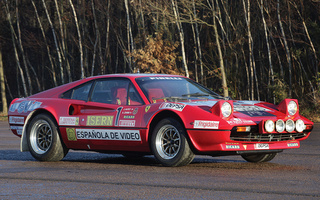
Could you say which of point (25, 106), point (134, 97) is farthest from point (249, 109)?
point (25, 106)

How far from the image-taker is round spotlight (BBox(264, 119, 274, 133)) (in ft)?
24.7

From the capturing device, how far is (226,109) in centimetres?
750

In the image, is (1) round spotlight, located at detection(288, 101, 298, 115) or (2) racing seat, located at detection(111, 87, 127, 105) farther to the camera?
(2) racing seat, located at detection(111, 87, 127, 105)

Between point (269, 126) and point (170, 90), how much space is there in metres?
1.66

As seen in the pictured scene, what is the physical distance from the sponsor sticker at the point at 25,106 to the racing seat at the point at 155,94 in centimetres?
205

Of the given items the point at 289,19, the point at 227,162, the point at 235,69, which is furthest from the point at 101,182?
the point at 235,69

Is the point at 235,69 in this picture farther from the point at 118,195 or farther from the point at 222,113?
the point at 118,195

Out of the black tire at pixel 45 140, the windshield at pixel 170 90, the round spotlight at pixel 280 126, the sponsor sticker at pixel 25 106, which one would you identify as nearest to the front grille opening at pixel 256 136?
the round spotlight at pixel 280 126

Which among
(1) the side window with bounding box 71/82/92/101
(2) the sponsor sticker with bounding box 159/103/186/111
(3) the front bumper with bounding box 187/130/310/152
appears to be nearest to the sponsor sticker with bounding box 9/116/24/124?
(1) the side window with bounding box 71/82/92/101

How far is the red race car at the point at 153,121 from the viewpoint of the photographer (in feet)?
24.6

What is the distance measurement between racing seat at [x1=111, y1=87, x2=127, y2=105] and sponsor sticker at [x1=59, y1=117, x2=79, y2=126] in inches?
27.1

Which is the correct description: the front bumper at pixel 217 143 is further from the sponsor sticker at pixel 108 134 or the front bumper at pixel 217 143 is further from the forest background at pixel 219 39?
the forest background at pixel 219 39

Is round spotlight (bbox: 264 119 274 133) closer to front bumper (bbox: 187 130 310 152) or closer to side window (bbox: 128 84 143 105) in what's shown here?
front bumper (bbox: 187 130 310 152)

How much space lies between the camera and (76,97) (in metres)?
9.14
